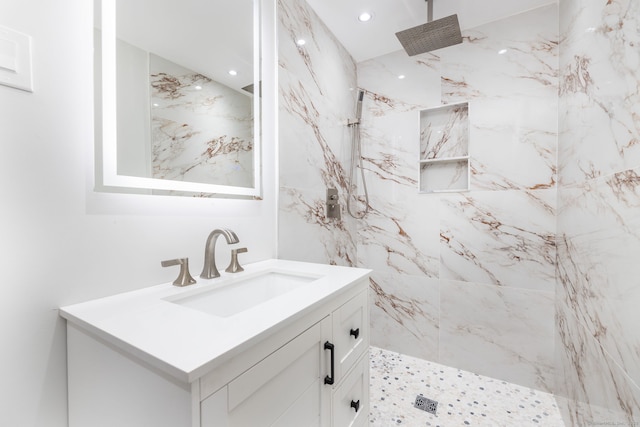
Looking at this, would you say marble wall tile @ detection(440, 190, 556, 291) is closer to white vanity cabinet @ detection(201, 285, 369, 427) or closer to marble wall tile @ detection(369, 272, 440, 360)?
marble wall tile @ detection(369, 272, 440, 360)

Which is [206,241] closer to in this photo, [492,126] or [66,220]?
[66,220]

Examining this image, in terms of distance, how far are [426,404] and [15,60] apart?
2.20 m

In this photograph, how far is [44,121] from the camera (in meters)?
0.69

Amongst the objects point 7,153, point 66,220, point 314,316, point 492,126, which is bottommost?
point 314,316

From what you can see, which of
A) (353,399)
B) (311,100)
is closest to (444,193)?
(311,100)

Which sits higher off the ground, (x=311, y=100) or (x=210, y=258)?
(x=311, y=100)

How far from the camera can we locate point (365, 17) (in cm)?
175

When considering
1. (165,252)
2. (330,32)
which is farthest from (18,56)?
(330,32)

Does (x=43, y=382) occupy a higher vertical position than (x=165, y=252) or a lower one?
lower

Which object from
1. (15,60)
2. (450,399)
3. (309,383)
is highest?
(15,60)

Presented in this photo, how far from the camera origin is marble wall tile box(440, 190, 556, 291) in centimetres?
167

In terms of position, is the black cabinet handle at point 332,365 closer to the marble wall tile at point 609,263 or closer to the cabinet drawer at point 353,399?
the cabinet drawer at point 353,399

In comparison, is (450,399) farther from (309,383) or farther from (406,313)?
(309,383)

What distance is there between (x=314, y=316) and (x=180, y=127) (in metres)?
0.82
